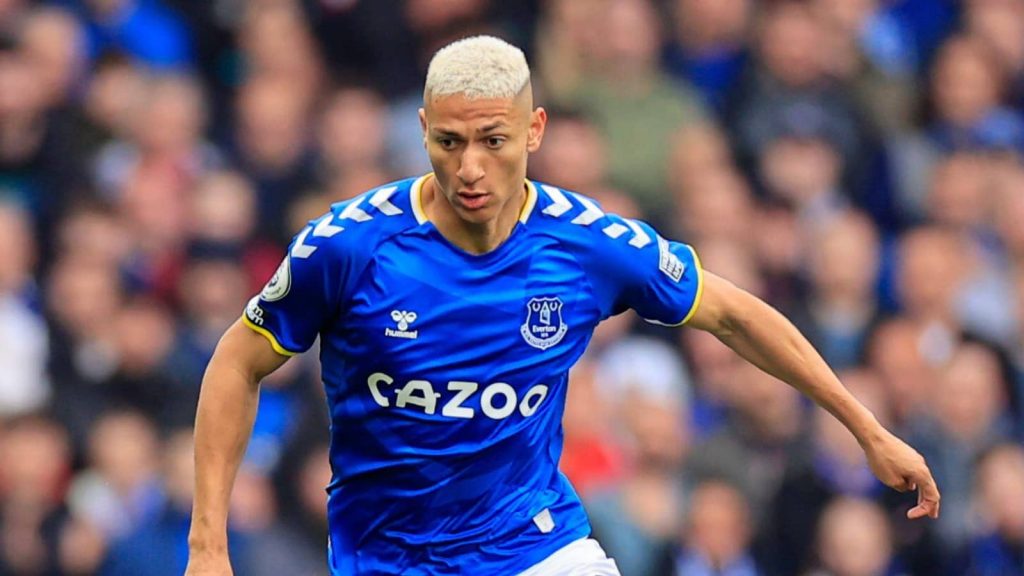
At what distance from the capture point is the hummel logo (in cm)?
577

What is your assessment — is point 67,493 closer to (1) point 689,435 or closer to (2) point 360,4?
(1) point 689,435

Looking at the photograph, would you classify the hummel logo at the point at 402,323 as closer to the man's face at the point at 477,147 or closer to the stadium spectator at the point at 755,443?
the man's face at the point at 477,147

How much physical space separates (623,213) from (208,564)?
235 inches

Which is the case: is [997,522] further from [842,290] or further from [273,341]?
[273,341]

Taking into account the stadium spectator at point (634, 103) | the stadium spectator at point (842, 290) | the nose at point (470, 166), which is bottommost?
the stadium spectator at point (842, 290)

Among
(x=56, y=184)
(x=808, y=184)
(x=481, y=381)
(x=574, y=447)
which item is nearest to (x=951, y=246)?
(x=808, y=184)

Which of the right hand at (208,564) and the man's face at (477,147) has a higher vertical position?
the man's face at (477,147)

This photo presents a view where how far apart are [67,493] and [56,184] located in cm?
195

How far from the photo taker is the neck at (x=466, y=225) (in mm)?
5805

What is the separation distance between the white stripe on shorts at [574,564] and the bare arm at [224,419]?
2.94ft

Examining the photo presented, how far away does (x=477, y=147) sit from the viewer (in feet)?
18.2

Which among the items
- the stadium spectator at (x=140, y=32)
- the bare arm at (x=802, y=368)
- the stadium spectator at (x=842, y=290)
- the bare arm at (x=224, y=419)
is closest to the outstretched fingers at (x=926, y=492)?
the bare arm at (x=802, y=368)

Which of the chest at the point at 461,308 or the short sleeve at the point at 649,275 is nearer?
the chest at the point at 461,308

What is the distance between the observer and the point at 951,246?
11.5m
